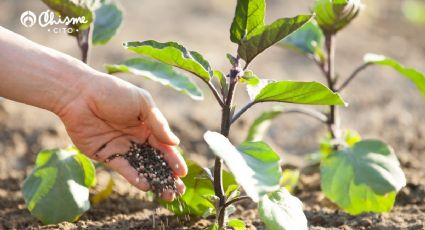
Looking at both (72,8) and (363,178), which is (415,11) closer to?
(363,178)

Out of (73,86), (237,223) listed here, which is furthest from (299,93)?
(73,86)

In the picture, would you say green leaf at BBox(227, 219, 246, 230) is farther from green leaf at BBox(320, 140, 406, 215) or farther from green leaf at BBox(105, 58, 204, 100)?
green leaf at BBox(105, 58, 204, 100)

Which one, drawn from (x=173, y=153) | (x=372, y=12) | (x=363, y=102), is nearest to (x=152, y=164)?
(x=173, y=153)

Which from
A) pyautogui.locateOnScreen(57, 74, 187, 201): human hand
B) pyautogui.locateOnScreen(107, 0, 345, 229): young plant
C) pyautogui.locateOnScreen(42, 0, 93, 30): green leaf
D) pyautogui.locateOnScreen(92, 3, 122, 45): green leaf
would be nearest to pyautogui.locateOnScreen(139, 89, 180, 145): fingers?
pyautogui.locateOnScreen(57, 74, 187, 201): human hand

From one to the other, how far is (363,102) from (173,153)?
8.55ft

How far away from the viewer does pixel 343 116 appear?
4.55 meters

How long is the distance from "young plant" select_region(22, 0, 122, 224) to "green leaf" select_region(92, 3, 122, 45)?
10cm

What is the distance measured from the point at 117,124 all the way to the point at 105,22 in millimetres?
813

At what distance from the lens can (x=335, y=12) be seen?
2744mm

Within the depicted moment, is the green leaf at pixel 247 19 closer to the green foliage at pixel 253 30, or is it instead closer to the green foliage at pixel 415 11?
the green foliage at pixel 253 30

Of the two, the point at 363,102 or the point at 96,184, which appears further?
the point at 363,102

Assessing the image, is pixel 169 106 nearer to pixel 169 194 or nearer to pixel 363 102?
pixel 363 102

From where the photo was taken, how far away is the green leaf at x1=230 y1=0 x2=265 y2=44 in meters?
2.27

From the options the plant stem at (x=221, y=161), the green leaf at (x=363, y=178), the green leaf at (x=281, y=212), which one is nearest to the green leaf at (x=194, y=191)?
the plant stem at (x=221, y=161)
